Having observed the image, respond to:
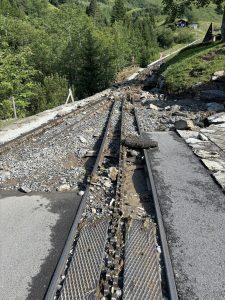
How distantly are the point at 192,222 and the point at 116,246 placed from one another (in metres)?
1.51

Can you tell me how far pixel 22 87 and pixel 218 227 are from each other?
61.6ft

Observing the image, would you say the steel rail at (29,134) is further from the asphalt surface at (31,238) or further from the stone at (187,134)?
the stone at (187,134)

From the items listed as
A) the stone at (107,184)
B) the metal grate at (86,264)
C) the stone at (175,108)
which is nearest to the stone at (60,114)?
the stone at (175,108)

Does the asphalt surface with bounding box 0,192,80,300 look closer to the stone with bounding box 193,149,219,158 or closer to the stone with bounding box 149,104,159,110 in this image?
the stone with bounding box 193,149,219,158

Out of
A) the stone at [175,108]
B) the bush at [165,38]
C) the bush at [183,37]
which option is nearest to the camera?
the stone at [175,108]

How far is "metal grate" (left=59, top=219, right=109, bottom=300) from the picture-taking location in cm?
432

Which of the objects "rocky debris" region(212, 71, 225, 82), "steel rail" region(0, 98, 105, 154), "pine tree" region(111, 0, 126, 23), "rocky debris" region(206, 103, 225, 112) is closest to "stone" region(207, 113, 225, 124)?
"rocky debris" region(206, 103, 225, 112)

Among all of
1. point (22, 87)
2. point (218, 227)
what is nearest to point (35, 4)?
point (22, 87)

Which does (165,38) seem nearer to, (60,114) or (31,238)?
(60,114)

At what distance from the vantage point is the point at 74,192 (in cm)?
721

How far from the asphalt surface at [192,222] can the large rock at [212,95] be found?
24.3 ft

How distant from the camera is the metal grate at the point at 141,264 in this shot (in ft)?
14.2

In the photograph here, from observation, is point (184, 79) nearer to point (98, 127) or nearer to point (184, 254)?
point (98, 127)

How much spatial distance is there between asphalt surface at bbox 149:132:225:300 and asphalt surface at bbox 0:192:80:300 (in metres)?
1.86
